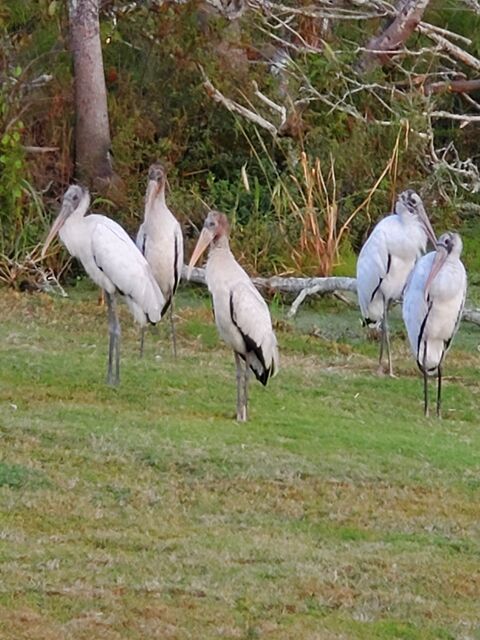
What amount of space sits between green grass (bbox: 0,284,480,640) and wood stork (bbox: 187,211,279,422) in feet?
1.04

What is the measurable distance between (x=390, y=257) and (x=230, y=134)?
459cm

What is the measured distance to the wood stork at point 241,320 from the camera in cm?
945

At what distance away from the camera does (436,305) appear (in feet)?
34.6

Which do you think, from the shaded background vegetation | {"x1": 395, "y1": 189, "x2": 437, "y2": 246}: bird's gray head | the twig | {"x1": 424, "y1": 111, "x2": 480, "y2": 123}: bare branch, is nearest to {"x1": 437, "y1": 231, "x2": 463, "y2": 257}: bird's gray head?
{"x1": 395, "y1": 189, "x2": 437, "y2": 246}: bird's gray head

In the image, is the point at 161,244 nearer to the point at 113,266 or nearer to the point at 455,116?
the point at 113,266

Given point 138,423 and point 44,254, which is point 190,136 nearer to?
point 44,254

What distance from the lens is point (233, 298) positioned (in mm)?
9484

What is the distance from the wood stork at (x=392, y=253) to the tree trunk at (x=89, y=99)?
3959 millimetres

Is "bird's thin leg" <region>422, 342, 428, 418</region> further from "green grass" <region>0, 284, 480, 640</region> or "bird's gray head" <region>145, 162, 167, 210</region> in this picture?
"bird's gray head" <region>145, 162, 167, 210</region>

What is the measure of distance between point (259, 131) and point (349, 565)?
10.00 metres

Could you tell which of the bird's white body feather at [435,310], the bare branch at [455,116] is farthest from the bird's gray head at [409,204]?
the bare branch at [455,116]

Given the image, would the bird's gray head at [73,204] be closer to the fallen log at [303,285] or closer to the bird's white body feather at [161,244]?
the bird's white body feather at [161,244]

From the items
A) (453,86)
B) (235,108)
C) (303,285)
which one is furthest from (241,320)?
(453,86)

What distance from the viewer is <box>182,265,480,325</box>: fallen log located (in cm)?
1352
